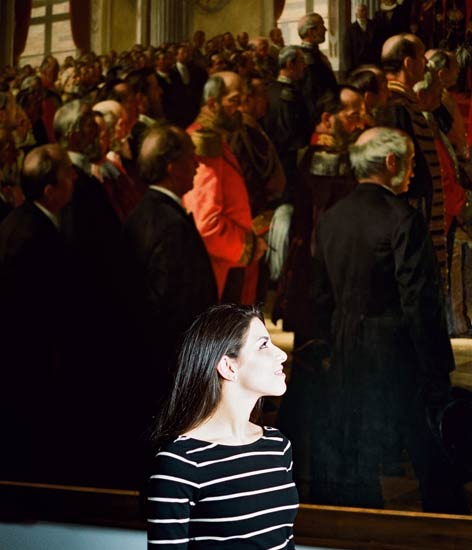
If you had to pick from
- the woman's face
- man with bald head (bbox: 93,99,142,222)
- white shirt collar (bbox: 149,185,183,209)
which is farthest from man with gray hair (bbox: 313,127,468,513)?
the woman's face

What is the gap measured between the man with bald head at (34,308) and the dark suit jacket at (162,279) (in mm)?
653

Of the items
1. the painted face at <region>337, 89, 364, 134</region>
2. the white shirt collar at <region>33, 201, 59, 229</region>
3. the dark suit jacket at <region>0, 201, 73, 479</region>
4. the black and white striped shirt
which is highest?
the painted face at <region>337, 89, 364, 134</region>

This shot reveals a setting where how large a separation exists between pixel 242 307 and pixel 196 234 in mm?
3155

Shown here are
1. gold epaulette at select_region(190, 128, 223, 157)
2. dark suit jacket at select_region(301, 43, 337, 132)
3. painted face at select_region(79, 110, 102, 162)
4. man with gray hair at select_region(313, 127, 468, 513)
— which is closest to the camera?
man with gray hair at select_region(313, 127, 468, 513)

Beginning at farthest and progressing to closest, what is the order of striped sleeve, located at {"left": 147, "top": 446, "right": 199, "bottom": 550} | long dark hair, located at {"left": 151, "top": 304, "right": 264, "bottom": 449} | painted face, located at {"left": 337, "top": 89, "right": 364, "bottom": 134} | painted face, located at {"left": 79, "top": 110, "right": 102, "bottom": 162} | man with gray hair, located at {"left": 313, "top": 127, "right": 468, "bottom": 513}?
painted face, located at {"left": 79, "top": 110, "right": 102, "bottom": 162}
painted face, located at {"left": 337, "top": 89, "right": 364, "bottom": 134}
man with gray hair, located at {"left": 313, "top": 127, "right": 468, "bottom": 513}
long dark hair, located at {"left": 151, "top": 304, "right": 264, "bottom": 449}
striped sleeve, located at {"left": 147, "top": 446, "right": 199, "bottom": 550}

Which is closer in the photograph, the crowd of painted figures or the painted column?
the crowd of painted figures

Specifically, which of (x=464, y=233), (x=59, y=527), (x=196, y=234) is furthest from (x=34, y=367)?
(x=464, y=233)

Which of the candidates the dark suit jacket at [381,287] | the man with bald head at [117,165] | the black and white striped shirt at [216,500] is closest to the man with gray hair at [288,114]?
the dark suit jacket at [381,287]

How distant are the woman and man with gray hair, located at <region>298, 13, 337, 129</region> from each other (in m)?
3.22

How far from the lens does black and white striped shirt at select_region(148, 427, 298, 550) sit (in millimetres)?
2492

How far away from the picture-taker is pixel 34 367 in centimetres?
647

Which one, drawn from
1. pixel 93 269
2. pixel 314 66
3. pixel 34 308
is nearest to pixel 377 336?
pixel 314 66

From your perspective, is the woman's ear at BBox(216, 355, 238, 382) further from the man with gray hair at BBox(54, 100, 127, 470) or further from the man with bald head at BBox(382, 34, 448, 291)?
the man with gray hair at BBox(54, 100, 127, 470)

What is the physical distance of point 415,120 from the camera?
18.2 feet
